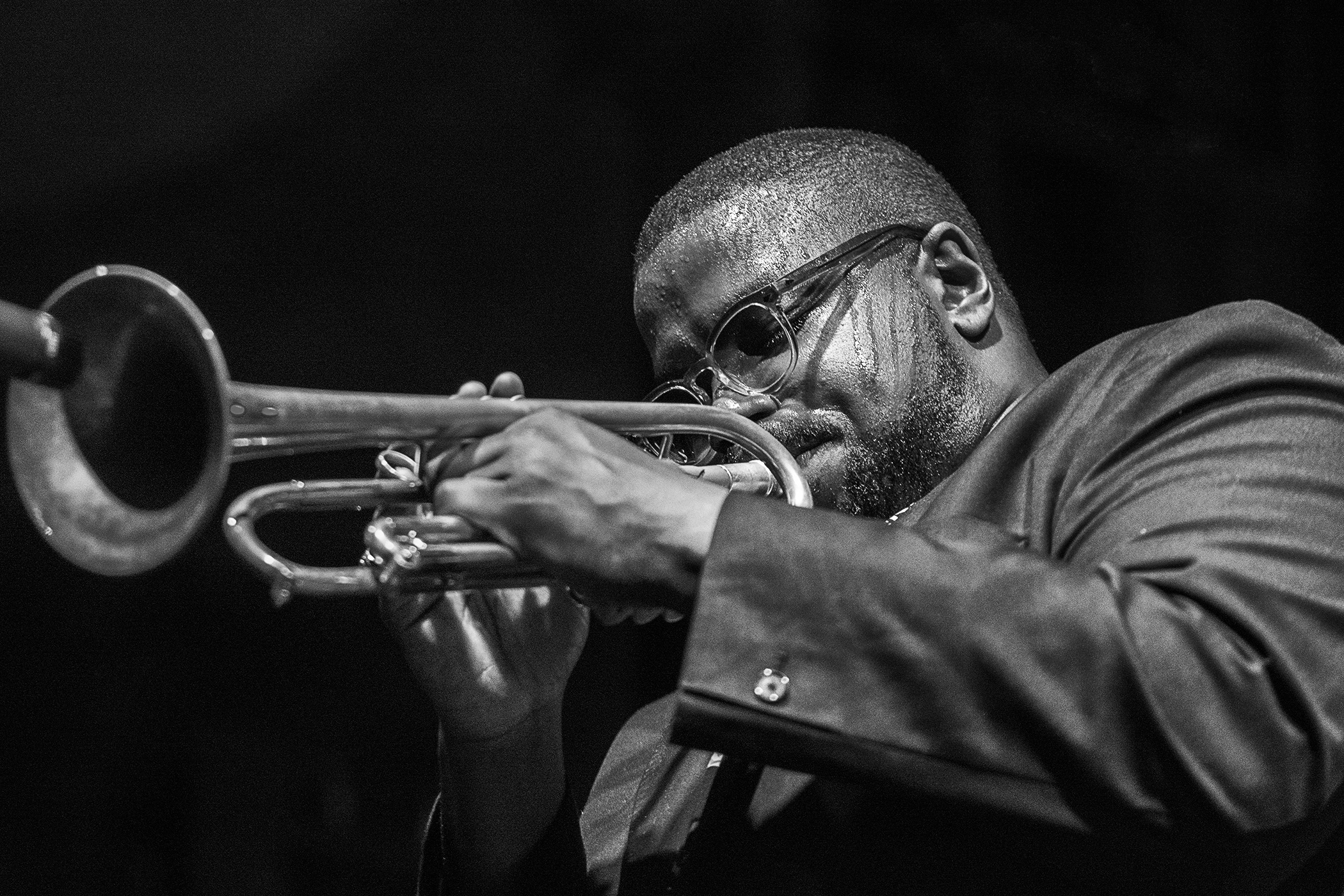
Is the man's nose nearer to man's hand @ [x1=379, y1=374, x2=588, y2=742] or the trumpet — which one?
man's hand @ [x1=379, y1=374, x2=588, y2=742]

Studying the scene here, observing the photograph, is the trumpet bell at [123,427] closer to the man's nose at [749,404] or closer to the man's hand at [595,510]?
the man's hand at [595,510]

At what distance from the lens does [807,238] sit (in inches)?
119

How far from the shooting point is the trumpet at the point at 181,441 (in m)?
2.04

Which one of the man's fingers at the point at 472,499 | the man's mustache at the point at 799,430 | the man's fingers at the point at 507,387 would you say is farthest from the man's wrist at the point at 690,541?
the man's mustache at the point at 799,430

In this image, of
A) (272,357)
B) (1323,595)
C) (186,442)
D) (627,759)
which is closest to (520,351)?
(272,357)

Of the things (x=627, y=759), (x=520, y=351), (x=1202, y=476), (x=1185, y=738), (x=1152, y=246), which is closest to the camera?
(x=1185, y=738)

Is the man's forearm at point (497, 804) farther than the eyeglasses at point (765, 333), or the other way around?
the eyeglasses at point (765, 333)

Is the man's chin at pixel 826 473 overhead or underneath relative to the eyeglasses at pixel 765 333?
underneath

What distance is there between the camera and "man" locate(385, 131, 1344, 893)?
5.84 feet

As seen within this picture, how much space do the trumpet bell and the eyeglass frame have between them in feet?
3.64

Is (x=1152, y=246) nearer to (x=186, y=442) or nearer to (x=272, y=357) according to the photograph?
(x=272, y=357)

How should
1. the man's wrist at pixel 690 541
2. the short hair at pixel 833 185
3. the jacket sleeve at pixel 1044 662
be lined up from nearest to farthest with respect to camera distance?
1. the jacket sleeve at pixel 1044 662
2. the man's wrist at pixel 690 541
3. the short hair at pixel 833 185

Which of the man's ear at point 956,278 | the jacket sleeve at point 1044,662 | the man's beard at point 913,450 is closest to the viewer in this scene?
the jacket sleeve at point 1044,662

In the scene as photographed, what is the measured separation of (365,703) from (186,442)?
146 centimetres
